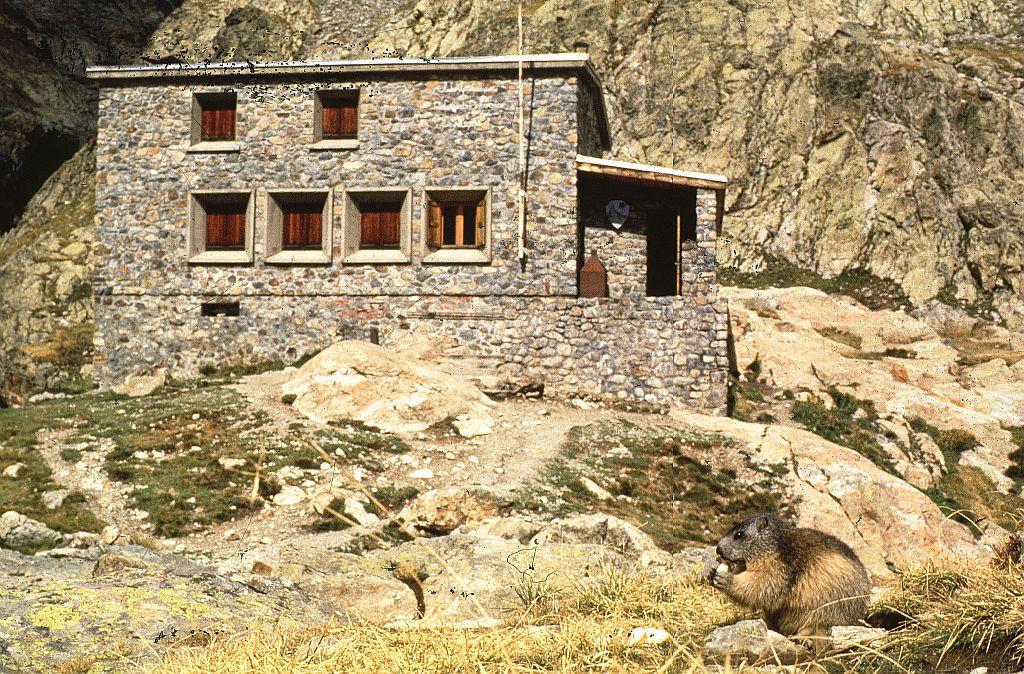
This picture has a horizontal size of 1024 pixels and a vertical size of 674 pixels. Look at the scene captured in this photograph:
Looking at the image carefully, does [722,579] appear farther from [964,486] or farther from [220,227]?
[220,227]

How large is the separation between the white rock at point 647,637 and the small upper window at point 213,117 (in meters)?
23.5

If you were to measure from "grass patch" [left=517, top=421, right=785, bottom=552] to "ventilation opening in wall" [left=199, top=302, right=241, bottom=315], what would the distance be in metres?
11.6

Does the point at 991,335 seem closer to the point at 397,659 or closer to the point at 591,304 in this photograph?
the point at 591,304

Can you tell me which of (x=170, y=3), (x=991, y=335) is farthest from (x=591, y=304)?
(x=170, y=3)

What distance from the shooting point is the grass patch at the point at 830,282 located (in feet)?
125

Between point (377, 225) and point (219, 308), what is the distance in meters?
5.50

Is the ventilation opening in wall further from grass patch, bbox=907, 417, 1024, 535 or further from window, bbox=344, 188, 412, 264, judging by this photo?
grass patch, bbox=907, 417, 1024, 535

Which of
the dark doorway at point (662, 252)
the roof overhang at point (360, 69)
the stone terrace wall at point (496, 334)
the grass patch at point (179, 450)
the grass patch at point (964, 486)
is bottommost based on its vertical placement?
the grass patch at point (964, 486)

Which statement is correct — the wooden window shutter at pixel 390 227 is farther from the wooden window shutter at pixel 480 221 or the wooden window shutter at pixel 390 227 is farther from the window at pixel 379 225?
the wooden window shutter at pixel 480 221

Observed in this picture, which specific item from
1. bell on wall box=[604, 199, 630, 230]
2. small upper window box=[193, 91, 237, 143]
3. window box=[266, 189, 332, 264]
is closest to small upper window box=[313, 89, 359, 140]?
window box=[266, 189, 332, 264]

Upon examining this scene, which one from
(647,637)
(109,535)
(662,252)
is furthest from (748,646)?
(662,252)

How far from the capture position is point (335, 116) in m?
24.2

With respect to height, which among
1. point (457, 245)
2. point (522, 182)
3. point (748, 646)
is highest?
point (522, 182)

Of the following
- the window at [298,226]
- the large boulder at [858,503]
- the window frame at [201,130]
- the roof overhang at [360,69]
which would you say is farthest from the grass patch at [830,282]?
the window frame at [201,130]
